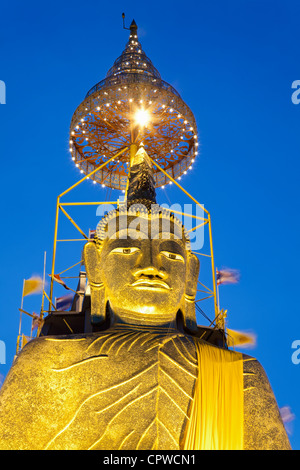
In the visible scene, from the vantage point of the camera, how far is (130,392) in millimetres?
4410

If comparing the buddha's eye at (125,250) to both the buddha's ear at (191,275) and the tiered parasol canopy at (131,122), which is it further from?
the tiered parasol canopy at (131,122)

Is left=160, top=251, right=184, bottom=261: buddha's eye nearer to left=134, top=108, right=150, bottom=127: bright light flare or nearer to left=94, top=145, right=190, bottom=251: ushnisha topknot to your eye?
left=94, top=145, right=190, bottom=251: ushnisha topknot

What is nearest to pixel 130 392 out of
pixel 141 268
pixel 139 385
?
pixel 139 385

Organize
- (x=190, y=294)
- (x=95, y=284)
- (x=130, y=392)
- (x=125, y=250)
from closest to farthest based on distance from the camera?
(x=130, y=392) < (x=125, y=250) < (x=95, y=284) < (x=190, y=294)

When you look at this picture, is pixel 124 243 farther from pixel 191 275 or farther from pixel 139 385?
pixel 139 385

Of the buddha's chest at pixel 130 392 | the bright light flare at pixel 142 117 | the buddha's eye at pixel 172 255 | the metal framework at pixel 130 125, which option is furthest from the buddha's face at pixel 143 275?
the bright light flare at pixel 142 117

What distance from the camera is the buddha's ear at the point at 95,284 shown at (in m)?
5.49

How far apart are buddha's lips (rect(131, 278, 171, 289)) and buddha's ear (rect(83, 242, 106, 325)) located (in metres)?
0.57

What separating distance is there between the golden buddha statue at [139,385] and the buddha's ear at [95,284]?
0.60 feet

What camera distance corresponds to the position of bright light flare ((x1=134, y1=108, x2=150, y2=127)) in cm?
1100

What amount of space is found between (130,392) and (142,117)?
7.65 meters

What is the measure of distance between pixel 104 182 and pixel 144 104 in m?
2.29

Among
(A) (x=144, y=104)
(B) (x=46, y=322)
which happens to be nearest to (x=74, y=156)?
(A) (x=144, y=104)

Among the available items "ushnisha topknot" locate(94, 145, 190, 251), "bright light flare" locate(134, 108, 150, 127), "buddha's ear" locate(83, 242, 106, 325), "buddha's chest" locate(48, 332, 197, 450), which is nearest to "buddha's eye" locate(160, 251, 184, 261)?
"ushnisha topknot" locate(94, 145, 190, 251)
